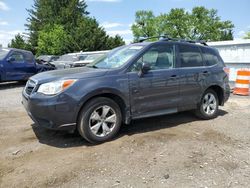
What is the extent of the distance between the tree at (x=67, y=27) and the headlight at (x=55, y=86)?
34356 mm

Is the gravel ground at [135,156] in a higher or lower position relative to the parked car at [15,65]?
lower

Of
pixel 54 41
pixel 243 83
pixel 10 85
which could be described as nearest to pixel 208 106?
pixel 243 83

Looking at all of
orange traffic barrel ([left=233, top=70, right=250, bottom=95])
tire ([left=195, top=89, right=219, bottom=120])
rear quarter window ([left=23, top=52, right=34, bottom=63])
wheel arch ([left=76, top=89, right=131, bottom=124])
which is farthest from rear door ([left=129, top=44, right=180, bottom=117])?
rear quarter window ([left=23, top=52, right=34, bottom=63])

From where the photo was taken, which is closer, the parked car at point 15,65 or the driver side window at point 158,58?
the driver side window at point 158,58

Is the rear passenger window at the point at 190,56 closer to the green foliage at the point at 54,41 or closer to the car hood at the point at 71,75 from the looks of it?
the car hood at the point at 71,75

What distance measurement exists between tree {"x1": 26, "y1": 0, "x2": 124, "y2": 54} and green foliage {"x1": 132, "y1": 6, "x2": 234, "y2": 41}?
57.6 feet

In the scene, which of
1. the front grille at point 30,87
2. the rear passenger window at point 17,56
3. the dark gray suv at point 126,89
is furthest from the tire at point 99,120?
the rear passenger window at point 17,56

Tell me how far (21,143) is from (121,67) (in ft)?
7.35

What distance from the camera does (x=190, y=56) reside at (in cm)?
646

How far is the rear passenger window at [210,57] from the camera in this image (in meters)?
6.82

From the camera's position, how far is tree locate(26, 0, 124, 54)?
1533 inches

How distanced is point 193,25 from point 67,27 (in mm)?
28894

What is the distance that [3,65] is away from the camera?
12805mm

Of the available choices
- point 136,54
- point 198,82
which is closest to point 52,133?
point 136,54
